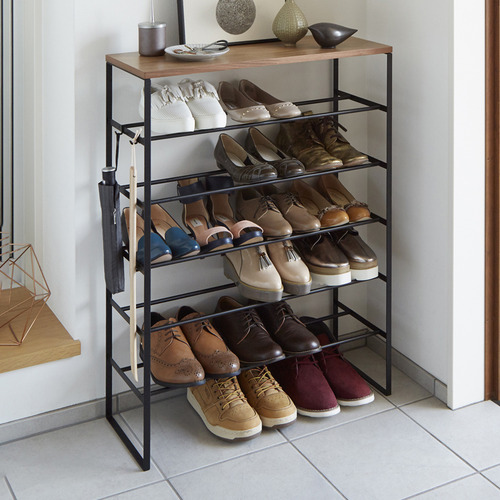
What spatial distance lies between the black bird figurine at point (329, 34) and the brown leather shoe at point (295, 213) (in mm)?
460

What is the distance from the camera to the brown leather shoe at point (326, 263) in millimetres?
2416

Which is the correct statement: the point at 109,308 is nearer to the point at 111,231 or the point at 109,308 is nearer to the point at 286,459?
the point at 111,231

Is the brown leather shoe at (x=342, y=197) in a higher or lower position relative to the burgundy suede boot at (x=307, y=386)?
higher

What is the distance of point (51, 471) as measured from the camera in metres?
2.24

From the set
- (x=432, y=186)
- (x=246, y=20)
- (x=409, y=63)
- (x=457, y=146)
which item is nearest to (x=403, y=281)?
(x=432, y=186)

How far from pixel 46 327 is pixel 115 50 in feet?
2.79

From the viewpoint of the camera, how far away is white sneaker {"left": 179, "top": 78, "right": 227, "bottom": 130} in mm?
2127

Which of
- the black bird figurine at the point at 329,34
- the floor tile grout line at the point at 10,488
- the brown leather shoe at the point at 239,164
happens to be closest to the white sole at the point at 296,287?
the brown leather shoe at the point at 239,164

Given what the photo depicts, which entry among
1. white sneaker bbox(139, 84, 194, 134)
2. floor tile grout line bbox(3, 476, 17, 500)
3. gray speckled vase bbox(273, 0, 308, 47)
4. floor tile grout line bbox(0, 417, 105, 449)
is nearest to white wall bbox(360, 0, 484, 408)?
gray speckled vase bbox(273, 0, 308, 47)

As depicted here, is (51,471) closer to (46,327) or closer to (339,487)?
(46,327)

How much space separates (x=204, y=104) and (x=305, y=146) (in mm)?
415

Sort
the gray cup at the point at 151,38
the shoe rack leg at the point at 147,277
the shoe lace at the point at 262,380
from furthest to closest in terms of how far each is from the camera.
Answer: the shoe lace at the point at 262,380 → the gray cup at the point at 151,38 → the shoe rack leg at the point at 147,277

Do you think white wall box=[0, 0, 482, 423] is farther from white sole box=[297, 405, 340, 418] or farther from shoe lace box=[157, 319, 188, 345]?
white sole box=[297, 405, 340, 418]

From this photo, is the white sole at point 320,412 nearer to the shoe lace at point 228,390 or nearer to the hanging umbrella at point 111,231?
the shoe lace at point 228,390
